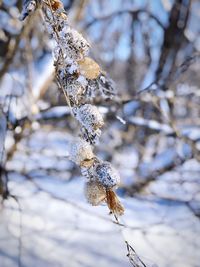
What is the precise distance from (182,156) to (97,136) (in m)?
1.65

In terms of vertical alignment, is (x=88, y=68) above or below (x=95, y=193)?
above

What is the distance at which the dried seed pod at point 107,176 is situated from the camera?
0.60m

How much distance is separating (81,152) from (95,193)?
0.07m

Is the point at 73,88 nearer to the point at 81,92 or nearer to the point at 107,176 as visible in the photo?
the point at 81,92

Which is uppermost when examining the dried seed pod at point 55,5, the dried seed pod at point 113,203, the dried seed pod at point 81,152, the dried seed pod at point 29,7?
the dried seed pod at point 29,7

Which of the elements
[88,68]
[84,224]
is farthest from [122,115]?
[88,68]

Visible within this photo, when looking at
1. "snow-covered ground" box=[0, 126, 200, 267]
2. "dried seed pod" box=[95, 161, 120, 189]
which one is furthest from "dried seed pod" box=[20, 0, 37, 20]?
"snow-covered ground" box=[0, 126, 200, 267]

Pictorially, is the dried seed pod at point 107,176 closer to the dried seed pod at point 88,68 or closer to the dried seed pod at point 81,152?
the dried seed pod at point 81,152

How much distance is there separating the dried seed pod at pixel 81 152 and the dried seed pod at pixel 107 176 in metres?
0.02

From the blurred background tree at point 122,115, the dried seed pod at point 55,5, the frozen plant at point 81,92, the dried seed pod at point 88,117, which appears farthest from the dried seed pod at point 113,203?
the blurred background tree at point 122,115

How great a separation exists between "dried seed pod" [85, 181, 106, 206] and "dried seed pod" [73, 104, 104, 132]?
9cm

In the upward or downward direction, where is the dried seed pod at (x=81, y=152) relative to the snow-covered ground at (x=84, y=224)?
downward

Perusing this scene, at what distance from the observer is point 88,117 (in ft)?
1.92

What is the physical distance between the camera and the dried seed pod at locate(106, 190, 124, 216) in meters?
0.60
